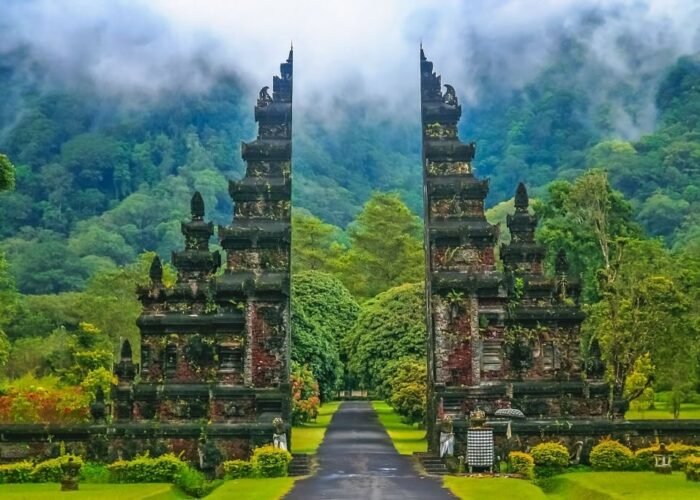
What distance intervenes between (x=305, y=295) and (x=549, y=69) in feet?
385

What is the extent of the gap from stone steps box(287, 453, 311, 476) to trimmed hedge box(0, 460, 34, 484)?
24.5 ft

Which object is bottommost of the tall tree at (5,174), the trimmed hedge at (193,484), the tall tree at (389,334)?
the trimmed hedge at (193,484)

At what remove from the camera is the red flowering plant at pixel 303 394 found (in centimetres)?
4769

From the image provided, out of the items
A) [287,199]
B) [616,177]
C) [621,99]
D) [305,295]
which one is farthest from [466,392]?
[621,99]

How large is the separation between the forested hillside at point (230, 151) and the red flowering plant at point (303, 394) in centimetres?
Result: 6726

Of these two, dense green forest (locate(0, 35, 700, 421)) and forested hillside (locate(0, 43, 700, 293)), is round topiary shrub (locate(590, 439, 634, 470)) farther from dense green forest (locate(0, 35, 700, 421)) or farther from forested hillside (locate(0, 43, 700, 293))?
forested hillside (locate(0, 43, 700, 293))

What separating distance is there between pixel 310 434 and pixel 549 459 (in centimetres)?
1873

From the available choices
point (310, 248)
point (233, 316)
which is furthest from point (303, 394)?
point (310, 248)

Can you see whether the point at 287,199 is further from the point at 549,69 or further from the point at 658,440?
the point at 549,69

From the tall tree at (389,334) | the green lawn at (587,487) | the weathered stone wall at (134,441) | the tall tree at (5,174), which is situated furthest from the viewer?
the tall tree at (389,334)

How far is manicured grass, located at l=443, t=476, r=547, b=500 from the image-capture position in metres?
23.0

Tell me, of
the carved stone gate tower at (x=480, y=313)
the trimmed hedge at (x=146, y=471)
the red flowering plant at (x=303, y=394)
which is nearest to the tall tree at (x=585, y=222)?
the carved stone gate tower at (x=480, y=313)

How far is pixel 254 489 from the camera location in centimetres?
2477

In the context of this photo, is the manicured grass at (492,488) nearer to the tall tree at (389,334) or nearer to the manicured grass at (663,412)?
the tall tree at (389,334)
